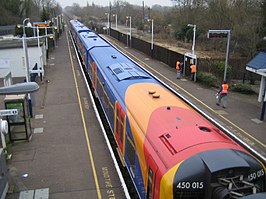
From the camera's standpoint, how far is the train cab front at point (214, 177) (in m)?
5.50

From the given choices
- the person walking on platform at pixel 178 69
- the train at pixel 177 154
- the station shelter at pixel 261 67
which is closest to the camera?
the train at pixel 177 154

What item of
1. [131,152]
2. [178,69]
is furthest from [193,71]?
[131,152]

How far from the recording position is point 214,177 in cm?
552

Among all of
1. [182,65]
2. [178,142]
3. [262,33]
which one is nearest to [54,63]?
[182,65]

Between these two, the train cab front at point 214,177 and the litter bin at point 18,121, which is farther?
the litter bin at point 18,121

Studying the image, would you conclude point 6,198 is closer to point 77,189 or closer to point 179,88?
A: point 77,189

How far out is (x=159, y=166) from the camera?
6.35 m

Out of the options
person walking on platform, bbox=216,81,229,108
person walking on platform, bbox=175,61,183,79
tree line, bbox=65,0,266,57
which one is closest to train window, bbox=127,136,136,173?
person walking on platform, bbox=216,81,229,108

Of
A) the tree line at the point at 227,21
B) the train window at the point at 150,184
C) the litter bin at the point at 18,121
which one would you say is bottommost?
the litter bin at the point at 18,121

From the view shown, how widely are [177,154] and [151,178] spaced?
0.96 metres

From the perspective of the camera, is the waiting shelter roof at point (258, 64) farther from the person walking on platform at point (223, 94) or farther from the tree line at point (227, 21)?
the tree line at point (227, 21)

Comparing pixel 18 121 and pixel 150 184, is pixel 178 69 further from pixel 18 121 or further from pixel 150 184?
pixel 150 184

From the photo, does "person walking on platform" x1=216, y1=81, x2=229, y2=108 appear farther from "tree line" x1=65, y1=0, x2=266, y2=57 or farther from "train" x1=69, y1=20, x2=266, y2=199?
"tree line" x1=65, y1=0, x2=266, y2=57

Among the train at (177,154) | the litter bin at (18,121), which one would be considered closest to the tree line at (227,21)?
the train at (177,154)
